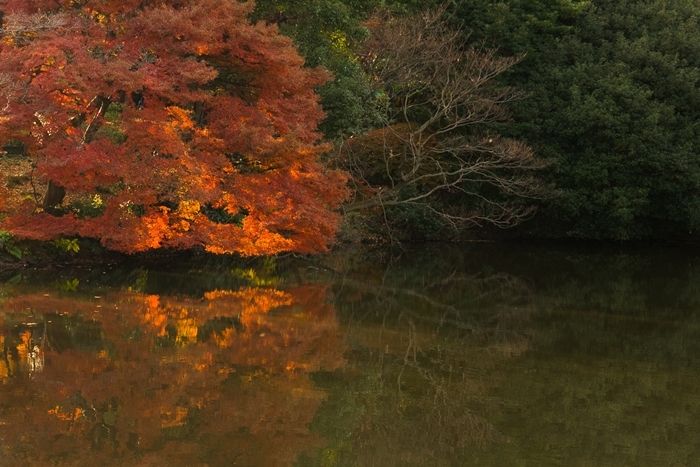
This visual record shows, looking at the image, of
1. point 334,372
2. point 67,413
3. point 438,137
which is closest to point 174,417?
point 67,413

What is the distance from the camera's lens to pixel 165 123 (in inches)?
601

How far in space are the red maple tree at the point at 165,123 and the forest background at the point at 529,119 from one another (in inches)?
244

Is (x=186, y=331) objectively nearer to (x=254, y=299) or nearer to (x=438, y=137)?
(x=254, y=299)

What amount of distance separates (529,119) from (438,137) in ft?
8.34

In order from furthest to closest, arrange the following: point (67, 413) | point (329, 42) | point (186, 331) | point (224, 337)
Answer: point (329, 42), point (186, 331), point (224, 337), point (67, 413)

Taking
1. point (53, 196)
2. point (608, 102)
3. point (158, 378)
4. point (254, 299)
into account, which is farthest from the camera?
point (608, 102)

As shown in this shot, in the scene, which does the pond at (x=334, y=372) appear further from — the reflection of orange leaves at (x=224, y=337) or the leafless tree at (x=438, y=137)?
the leafless tree at (x=438, y=137)

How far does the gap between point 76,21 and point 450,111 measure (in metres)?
11.3

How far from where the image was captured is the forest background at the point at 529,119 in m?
23.7

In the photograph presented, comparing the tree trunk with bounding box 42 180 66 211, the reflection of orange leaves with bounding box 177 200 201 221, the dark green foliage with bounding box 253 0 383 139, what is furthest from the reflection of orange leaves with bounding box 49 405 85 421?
the dark green foliage with bounding box 253 0 383 139

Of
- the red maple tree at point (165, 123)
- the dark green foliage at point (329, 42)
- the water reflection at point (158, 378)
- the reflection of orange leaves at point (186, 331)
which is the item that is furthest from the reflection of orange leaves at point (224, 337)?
the dark green foliage at point (329, 42)

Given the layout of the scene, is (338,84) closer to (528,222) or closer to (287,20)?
(287,20)

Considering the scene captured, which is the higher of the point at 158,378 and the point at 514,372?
the point at 514,372

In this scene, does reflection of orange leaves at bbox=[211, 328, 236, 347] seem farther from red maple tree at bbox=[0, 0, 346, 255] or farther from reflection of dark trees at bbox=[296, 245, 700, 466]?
red maple tree at bbox=[0, 0, 346, 255]
